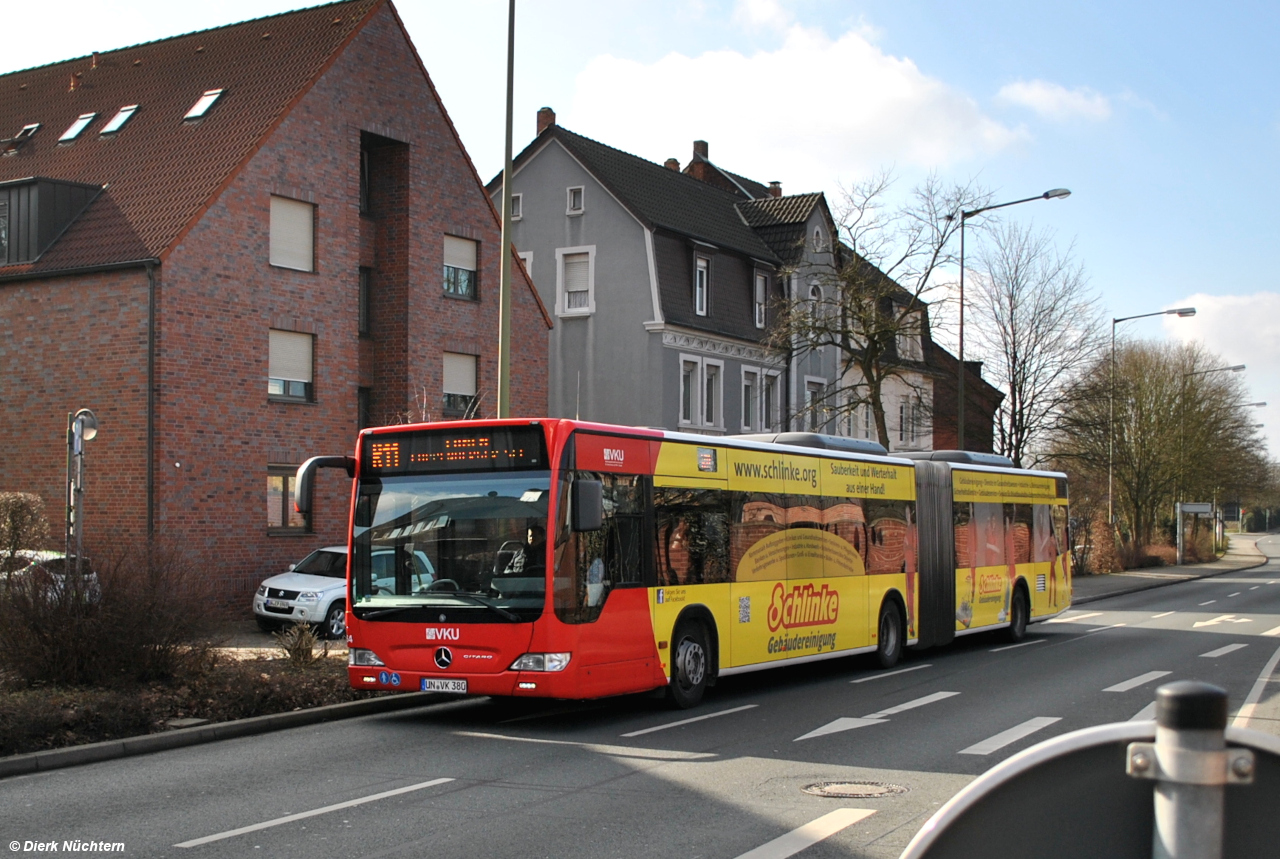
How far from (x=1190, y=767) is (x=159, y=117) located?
1220 inches

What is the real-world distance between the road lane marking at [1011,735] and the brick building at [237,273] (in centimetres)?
1497

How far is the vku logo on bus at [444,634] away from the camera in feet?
41.5

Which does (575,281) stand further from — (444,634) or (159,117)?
(444,634)

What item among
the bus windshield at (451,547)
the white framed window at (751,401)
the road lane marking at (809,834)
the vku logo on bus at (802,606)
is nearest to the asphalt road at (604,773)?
the road lane marking at (809,834)

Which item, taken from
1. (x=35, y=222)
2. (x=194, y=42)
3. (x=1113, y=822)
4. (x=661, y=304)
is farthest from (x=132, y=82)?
(x=1113, y=822)

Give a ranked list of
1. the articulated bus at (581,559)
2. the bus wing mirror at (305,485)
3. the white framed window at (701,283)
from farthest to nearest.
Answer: the white framed window at (701,283) < the articulated bus at (581,559) < the bus wing mirror at (305,485)

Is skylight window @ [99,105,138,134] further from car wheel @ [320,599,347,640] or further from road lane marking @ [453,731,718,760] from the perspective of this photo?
road lane marking @ [453,731,718,760]

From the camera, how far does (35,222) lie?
89.3 feet

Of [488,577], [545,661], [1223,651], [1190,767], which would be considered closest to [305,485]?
[488,577]

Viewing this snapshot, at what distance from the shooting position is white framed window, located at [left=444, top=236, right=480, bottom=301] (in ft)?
104

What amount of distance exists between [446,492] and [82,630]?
3.58 m

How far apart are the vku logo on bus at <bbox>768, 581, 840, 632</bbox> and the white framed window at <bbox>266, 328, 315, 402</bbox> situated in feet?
46.5

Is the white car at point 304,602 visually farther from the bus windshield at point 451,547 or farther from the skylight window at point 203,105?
the skylight window at point 203,105

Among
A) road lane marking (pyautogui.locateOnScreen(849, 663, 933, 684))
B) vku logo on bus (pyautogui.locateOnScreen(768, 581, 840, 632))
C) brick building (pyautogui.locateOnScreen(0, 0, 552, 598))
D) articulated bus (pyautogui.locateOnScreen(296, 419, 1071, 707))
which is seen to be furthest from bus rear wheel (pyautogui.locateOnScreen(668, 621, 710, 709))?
brick building (pyautogui.locateOnScreen(0, 0, 552, 598))
